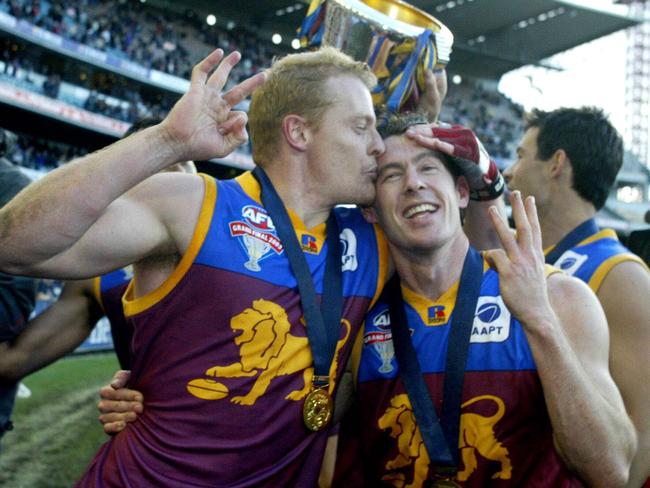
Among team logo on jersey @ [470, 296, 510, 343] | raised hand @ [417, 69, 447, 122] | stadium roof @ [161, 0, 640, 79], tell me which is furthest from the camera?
stadium roof @ [161, 0, 640, 79]

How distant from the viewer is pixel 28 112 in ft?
64.7

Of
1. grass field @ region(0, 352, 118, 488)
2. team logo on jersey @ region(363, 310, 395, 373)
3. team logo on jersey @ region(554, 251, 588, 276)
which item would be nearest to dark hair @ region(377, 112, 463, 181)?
team logo on jersey @ region(363, 310, 395, 373)

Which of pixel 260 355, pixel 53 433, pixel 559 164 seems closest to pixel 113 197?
pixel 260 355

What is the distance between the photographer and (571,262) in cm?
309

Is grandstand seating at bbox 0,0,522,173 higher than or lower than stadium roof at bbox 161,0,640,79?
lower

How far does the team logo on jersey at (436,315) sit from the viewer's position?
95.0 inches

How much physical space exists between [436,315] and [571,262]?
1.02 m

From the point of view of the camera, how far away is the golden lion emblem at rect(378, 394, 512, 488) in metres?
2.17

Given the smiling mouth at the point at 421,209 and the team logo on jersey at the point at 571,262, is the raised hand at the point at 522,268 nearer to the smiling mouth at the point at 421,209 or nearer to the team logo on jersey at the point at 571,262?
the smiling mouth at the point at 421,209

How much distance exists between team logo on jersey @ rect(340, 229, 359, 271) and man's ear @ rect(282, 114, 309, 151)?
366 millimetres

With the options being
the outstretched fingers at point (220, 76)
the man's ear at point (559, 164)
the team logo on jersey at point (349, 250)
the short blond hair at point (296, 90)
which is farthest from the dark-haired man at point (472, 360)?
the man's ear at point (559, 164)

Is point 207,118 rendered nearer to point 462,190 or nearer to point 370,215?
→ point 370,215

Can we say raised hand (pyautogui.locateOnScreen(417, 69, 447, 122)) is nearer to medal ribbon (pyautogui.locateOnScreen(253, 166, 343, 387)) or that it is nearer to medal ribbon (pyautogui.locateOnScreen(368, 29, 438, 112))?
medal ribbon (pyautogui.locateOnScreen(368, 29, 438, 112))

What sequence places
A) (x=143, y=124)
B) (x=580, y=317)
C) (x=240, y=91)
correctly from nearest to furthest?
1. (x=240, y=91)
2. (x=580, y=317)
3. (x=143, y=124)
